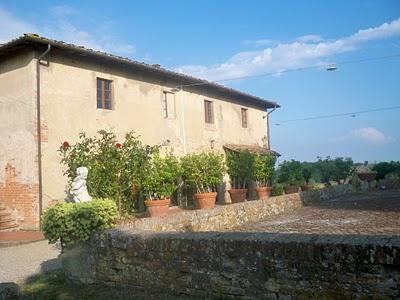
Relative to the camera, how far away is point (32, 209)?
36.9ft

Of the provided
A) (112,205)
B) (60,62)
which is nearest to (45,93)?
(60,62)

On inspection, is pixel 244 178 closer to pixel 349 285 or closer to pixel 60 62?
pixel 60 62

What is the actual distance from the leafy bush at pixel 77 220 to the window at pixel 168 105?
35.8ft

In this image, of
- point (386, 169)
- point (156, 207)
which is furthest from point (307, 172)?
point (156, 207)

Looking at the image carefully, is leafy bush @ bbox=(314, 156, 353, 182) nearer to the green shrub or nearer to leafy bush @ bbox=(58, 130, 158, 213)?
the green shrub

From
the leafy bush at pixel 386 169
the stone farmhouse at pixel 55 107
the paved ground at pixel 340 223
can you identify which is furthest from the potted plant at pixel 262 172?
the leafy bush at pixel 386 169

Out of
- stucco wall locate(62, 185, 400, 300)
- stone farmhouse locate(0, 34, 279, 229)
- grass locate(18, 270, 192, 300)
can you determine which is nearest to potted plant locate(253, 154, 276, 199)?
stone farmhouse locate(0, 34, 279, 229)

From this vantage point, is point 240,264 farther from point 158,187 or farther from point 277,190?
point 277,190

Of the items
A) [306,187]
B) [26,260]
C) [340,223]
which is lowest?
[26,260]

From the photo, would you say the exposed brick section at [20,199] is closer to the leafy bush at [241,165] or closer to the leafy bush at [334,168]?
the leafy bush at [241,165]

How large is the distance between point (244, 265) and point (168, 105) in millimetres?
13231

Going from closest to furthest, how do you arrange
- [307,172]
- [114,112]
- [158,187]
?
1. [158,187]
2. [114,112]
3. [307,172]

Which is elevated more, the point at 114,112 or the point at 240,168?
the point at 114,112

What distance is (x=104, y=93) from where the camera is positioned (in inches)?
539
